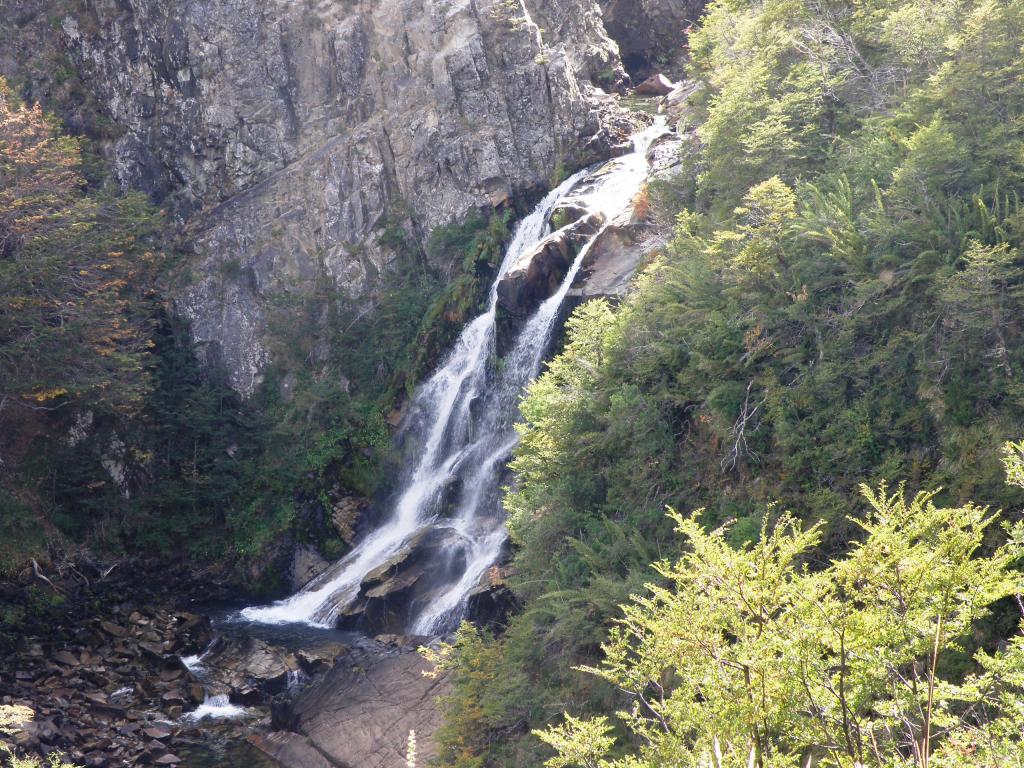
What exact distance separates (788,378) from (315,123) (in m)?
24.6

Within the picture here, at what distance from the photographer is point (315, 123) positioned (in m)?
32.2

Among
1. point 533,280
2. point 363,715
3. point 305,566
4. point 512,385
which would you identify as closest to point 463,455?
point 512,385

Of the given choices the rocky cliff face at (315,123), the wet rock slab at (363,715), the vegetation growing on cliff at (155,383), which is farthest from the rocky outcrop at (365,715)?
the rocky cliff face at (315,123)

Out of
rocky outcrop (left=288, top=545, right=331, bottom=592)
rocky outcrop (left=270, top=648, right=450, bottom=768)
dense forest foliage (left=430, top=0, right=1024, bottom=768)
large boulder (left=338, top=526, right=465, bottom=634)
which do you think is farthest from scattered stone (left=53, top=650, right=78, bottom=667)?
dense forest foliage (left=430, top=0, right=1024, bottom=768)

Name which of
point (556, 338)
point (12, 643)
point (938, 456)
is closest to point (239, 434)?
point (12, 643)

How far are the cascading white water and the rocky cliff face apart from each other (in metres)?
4.99

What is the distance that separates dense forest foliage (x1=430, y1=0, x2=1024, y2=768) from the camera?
11.1m

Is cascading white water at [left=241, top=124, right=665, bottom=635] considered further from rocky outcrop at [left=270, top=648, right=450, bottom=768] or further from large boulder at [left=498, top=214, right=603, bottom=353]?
rocky outcrop at [left=270, top=648, right=450, bottom=768]

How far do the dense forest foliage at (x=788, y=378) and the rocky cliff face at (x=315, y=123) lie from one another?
46.7 ft

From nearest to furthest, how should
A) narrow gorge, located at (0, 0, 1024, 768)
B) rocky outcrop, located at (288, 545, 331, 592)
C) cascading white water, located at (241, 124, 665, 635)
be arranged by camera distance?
narrow gorge, located at (0, 0, 1024, 768) → cascading white water, located at (241, 124, 665, 635) → rocky outcrop, located at (288, 545, 331, 592)

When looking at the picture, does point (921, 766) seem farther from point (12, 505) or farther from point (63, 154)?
point (63, 154)

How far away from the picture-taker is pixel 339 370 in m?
30.0

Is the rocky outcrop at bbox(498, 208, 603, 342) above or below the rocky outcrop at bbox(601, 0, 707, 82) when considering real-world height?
below

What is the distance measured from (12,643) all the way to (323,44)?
24133 millimetres
